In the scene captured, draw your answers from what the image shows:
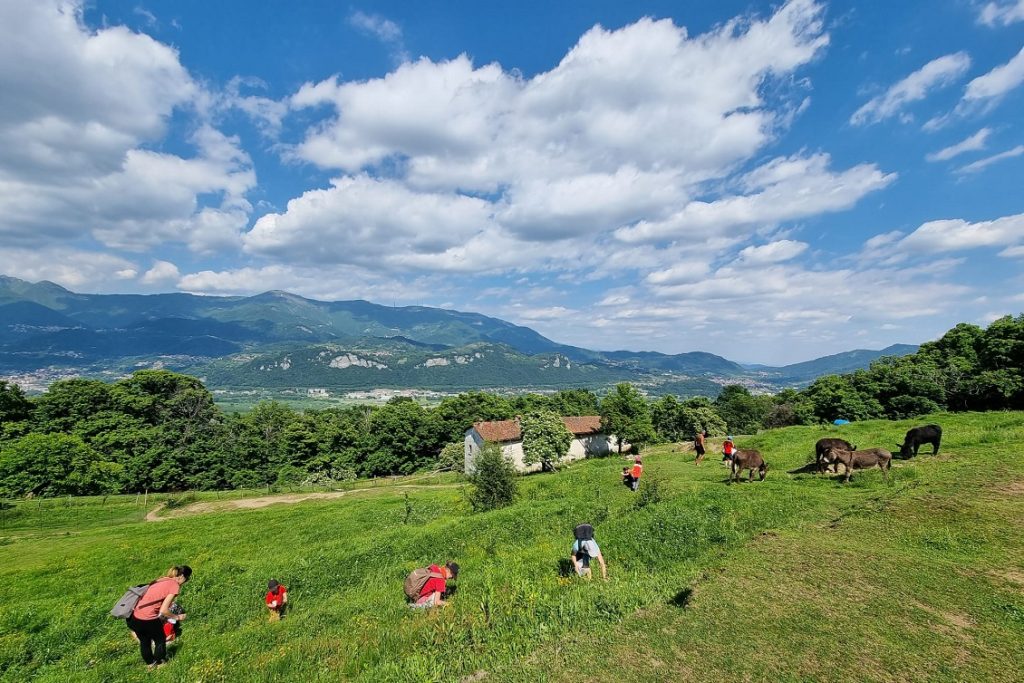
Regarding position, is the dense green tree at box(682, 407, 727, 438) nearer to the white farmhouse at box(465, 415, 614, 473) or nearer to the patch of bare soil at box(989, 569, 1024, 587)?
the white farmhouse at box(465, 415, 614, 473)

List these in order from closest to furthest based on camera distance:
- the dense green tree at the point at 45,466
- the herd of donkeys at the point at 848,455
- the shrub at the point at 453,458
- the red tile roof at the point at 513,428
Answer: the herd of donkeys at the point at 848,455
the dense green tree at the point at 45,466
the red tile roof at the point at 513,428
the shrub at the point at 453,458

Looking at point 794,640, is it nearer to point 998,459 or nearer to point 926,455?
point 998,459

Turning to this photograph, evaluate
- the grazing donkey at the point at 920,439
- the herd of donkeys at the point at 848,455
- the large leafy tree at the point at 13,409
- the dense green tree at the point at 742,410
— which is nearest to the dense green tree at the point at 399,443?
the large leafy tree at the point at 13,409

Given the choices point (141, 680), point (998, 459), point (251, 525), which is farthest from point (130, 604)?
point (998, 459)

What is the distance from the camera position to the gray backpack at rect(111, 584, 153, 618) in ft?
35.3

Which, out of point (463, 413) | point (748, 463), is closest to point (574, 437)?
point (463, 413)

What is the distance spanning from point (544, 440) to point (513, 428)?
19692 millimetres

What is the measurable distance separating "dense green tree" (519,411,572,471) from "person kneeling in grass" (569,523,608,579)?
4700cm

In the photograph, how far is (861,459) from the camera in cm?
1962

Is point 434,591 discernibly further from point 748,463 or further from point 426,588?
point 748,463

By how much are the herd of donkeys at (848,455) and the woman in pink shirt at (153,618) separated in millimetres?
22661

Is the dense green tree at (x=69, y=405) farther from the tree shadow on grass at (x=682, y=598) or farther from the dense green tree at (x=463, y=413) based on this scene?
the tree shadow on grass at (x=682, y=598)

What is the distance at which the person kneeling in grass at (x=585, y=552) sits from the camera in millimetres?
12922

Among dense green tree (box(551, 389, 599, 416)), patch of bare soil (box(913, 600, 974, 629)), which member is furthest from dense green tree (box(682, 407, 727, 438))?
patch of bare soil (box(913, 600, 974, 629))
